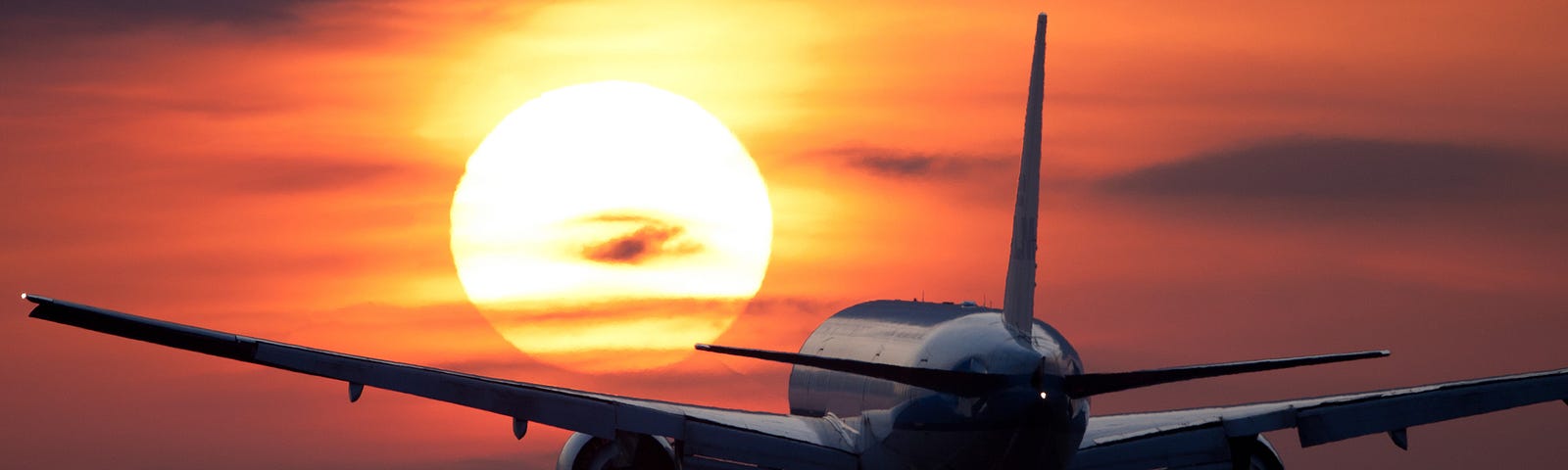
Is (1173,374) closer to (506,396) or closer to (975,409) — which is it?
(975,409)

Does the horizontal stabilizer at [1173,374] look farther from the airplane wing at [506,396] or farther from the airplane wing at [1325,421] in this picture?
the airplane wing at [506,396]

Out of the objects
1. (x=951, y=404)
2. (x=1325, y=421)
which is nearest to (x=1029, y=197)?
(x=951, y=404)

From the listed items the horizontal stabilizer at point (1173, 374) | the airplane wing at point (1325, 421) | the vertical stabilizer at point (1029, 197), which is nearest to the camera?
the horizontal stabilizer at point (1173, 374)

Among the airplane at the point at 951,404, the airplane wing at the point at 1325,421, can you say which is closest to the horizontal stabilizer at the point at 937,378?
the airplane at the point at 951,404

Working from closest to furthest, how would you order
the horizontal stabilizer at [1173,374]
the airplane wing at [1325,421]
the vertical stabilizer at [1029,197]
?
the horizontal stabilizer at [1173,374]
the vertical stabilizer at [1029,197]
the airplane wing at [1325,421]

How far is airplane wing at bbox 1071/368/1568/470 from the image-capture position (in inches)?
1805

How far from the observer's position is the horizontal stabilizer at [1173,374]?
3809cm

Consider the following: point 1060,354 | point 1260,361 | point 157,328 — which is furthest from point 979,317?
point 157,328

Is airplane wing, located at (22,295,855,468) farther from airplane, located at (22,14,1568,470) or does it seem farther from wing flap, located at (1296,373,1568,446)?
wing flap, located at (1296,373,1568,446)

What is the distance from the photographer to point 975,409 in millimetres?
40031

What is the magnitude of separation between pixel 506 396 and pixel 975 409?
29.4ft

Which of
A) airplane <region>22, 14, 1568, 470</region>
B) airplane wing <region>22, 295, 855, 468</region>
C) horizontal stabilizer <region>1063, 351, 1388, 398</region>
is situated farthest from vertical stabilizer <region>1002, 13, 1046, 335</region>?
airplane wing <region>22, 295, 855, 468</region>

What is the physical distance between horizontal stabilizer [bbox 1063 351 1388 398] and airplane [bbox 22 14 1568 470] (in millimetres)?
25

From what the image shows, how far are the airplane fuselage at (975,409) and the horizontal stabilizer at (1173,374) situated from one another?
0.39 m
